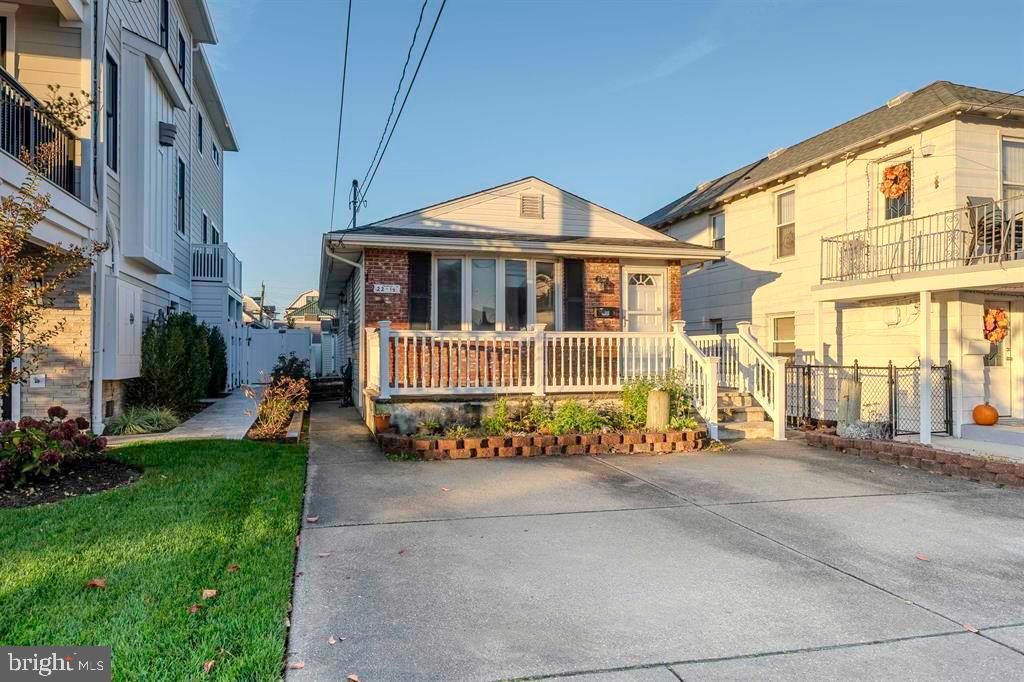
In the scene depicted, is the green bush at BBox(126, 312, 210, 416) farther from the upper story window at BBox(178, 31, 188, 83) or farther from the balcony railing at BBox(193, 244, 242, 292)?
the upper story window at BBox(178, 31, 188, 83)

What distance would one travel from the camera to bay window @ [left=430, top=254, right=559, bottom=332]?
1091cm

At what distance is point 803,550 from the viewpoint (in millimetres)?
4312

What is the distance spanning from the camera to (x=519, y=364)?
30.8ft

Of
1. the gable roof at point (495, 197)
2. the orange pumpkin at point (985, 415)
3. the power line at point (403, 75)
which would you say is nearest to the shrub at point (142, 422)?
the gable roof at point (495, 197)

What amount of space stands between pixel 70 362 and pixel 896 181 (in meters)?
13.0

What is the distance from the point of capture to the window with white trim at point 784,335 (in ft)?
43.0

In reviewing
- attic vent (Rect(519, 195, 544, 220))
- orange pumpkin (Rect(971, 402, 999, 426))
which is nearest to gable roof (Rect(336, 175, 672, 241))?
attic vent (Rect(519, 195, 544, 220))

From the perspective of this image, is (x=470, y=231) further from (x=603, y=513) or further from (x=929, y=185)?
(x=929, y=185)

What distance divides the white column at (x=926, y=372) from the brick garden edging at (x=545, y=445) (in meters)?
3.50

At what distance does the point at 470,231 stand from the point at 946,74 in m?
9.11

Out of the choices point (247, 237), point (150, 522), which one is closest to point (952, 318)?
point (150, 522)

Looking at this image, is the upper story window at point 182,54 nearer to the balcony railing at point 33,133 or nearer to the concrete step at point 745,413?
the balcony railing at point 33,133

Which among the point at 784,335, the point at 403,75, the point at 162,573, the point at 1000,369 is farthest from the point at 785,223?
the point at 162,573

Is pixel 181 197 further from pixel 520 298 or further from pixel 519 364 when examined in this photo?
pixel 519 364
